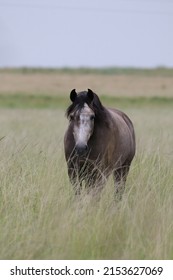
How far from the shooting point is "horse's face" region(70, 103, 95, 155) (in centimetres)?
700

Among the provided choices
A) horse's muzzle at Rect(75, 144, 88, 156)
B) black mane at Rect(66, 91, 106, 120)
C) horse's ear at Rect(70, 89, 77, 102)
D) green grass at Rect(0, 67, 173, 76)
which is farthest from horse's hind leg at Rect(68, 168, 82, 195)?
green grass at Rect(0, 67, 173, 76)

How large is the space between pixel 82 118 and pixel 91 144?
0.51 meters

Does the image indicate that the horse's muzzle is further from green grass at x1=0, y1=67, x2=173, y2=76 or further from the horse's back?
green grass at x1=0, y1=67, x2=173, y2=76

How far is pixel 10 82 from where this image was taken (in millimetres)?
52062

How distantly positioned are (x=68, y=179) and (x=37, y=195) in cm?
108

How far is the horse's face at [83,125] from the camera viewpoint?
6996 millimetres

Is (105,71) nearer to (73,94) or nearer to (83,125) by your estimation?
(73,94)

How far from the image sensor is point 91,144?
7574 millimetres

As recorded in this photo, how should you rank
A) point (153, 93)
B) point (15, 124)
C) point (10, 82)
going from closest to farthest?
1. point (15, 124)
2. point (153, 93)
3. point (10, 82)

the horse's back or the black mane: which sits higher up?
the black mane

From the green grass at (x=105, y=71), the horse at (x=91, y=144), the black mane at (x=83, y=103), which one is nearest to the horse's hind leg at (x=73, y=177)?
the horse at (x=91, y=144)
